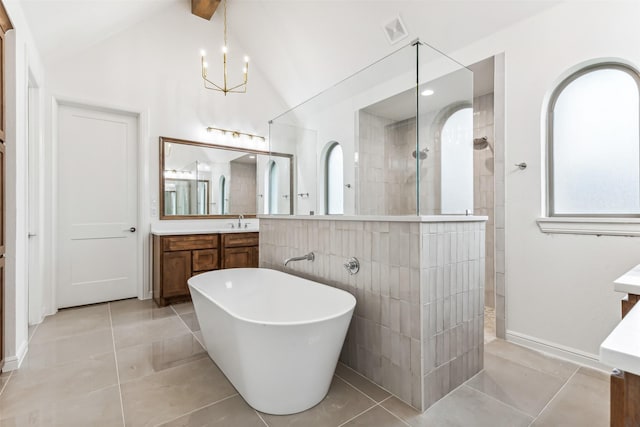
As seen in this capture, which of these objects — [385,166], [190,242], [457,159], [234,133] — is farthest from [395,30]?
[190,242]

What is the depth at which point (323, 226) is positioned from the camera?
2.19 m

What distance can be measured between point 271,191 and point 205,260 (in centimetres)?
110

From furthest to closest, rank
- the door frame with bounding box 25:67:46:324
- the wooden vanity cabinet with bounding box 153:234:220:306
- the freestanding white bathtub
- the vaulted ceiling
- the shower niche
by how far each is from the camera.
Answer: the wooden vanity cabinet with bounding box 153:234:220:306 < the door frame with bounding box 25:67:46:324 < the vaulted ceiling < the shower niche < the freestanding white bathtub

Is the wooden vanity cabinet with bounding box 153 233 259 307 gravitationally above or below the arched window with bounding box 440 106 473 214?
below

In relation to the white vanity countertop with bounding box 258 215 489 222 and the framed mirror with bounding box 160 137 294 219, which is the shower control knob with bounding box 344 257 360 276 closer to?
the white vanity countertop with bounding box 258 215 489 222

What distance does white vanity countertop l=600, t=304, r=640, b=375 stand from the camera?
18.4 inches

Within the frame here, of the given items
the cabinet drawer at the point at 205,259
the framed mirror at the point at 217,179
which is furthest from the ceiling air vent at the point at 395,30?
the cabinet drawer at the point at 205,259

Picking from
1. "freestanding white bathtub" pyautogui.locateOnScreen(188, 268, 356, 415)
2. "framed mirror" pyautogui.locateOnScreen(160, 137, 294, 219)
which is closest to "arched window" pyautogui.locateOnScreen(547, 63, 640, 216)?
"freestanding white bathtub" pyautogui.locateOnScreen(188, 268, 356, 415)

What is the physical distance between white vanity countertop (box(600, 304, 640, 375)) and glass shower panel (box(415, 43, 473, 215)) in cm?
129

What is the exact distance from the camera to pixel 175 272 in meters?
3.28

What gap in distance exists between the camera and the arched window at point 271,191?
10.2ft

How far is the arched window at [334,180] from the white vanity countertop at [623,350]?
2.11 meters

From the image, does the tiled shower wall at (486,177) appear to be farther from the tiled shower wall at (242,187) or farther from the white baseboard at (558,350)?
the tiled shower wall at (242,187)

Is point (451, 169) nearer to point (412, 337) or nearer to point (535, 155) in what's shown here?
point (535, 155)
